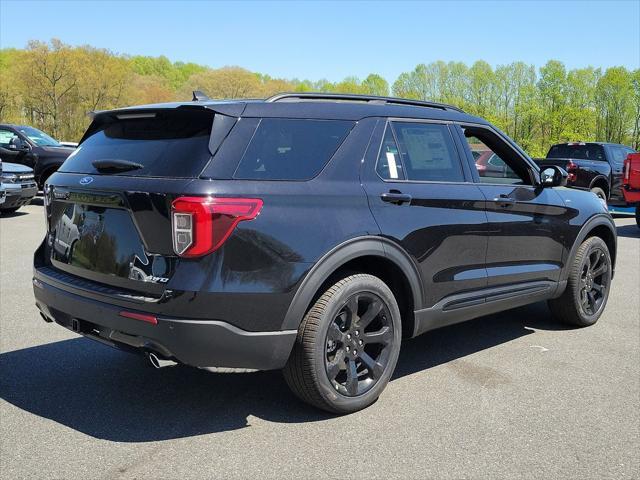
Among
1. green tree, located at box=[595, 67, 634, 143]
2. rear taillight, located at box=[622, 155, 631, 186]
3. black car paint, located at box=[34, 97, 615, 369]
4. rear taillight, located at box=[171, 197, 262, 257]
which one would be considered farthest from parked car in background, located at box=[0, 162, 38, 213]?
green tree, located at box=[595, 67, 634, 143]

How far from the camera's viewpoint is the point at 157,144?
3.44 meters

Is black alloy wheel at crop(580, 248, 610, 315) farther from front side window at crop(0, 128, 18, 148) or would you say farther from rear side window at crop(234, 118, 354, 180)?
front side window at crop(0, 128, 18, 148)

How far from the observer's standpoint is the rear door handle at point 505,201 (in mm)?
4613

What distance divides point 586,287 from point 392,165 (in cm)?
279

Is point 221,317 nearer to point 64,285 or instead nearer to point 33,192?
point 64,285

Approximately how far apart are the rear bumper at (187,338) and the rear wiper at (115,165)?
0.72 m

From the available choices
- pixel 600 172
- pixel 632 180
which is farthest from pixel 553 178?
pixel 600 172

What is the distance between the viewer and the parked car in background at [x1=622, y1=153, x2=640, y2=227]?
1308cm

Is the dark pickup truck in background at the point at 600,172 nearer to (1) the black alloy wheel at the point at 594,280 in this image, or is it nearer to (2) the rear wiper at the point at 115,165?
(1) the black alloy wheel at the point at 594,280

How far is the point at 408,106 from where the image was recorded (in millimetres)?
4238

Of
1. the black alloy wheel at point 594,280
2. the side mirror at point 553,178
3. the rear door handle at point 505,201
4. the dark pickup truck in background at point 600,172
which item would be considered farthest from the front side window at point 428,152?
the dark pickup truck in background at point 600,172

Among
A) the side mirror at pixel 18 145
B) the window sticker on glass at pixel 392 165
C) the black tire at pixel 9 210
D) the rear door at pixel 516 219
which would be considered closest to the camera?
the window sticker on glass at pixel 392 165

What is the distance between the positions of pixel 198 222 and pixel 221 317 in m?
0.48

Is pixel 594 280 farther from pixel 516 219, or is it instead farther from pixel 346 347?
pixel 346 347
